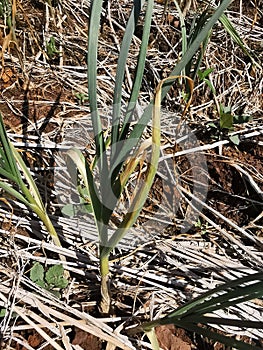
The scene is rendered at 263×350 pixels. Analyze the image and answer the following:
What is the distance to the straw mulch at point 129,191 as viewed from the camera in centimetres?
102

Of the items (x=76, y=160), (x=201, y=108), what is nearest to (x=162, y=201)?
(x=201, y=108)

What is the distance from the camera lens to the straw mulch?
102cm

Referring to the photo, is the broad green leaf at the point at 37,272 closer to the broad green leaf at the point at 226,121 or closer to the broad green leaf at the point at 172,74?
the broad green leaf at the point at 172,74

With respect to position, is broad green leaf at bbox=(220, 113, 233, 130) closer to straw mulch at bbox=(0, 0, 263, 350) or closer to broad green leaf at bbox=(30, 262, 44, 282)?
straw mulch at bbox=(0, 0, 263, 350)

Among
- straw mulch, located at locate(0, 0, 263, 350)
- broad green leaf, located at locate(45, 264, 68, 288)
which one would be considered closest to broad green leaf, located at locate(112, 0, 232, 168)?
straw mulch, located at locate(0, 0, 263, 350)

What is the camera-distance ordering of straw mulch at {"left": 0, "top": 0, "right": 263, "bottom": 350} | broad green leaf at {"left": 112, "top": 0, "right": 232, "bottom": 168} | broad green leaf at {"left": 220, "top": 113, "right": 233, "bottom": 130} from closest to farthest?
broad green leaf at {"left": 112, "top": 0, "right": 232, "bottom": 168} → straw mulch at {"left": 0, "top": 0, "right": 263, "bottom": 350} → broad green leaf at {"left": 220, "top": 113, "right": 233, "bottom": 130}

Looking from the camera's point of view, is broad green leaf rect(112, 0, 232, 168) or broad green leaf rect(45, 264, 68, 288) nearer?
broad green leaf rect(112, 0, 232, 168)

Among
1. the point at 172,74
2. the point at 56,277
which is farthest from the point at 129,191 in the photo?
the point at 172,74

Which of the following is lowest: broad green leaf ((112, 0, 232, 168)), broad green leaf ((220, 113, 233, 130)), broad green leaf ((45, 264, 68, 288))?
broad green leaf ((45, 264, 68, 288))

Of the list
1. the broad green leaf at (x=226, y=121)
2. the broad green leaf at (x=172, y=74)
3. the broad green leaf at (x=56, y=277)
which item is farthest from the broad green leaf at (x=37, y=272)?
the broad green leaf at (x=226, y=121)

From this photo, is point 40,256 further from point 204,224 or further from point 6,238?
point 204,224

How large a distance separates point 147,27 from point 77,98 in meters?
0.73

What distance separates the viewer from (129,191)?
129 centimetres

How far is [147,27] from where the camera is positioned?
2.59 feet
